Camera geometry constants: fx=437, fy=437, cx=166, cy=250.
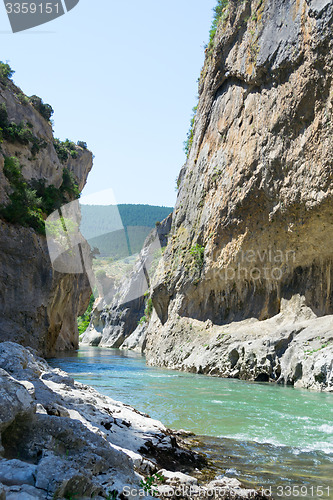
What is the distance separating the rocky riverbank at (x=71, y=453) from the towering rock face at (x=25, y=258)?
53.9ft

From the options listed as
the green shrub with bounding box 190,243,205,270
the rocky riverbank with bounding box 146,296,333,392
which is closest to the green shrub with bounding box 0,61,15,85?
the green shrub with bounding box 190,243,205,270

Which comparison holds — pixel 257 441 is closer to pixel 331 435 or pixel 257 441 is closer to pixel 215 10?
pixel 331 435

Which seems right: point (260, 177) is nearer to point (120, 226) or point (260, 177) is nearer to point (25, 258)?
point (25, 258)

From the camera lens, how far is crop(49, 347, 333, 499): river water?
507cm

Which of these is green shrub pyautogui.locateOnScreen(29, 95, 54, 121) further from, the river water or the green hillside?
the green hillside

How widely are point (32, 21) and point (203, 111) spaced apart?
19366 millimetres

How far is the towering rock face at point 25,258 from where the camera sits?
21828 millimetres

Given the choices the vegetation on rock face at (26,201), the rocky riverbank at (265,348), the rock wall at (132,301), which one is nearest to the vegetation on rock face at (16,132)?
the vegetation on rock face at (26,201)

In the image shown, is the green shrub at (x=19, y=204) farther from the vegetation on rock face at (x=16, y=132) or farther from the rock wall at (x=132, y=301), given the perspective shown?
the rock wall at (x=132, y=301)

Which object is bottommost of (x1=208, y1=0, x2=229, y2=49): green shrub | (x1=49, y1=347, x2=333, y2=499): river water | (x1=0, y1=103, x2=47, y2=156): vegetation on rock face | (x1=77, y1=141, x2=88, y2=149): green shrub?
(x1=49, y1=347, x2=333, y2=499): river water

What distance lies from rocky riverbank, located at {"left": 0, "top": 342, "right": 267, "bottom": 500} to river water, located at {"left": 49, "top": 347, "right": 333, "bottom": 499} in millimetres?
730

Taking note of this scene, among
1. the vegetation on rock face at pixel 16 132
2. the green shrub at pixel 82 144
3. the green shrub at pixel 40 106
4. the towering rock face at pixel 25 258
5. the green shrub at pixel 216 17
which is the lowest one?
the towering rock face at pixel 25 258

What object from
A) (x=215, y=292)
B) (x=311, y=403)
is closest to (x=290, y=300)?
(x=215, y=292)

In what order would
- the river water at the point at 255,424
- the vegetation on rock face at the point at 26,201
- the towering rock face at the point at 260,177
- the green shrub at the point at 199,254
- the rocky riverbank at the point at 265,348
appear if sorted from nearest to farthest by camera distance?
1. the river water at the point at 255,424
2. the rocky riverbank at the point at 265,348
3. the towering rock face at the point at 260,177
4. the vegetation on rock face at the point at 26,201
5. the green shrub at the point at 199,254
